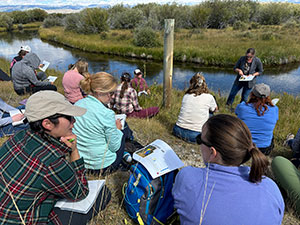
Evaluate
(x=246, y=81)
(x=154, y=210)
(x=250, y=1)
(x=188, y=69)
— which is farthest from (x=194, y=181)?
(x=250, y=1)

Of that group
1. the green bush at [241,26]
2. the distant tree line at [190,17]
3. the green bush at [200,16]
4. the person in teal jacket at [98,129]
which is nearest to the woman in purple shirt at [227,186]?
the person in teal jacket at [98,129]

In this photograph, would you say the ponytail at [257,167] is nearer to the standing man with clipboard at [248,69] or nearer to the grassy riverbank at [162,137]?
the grassy riverbank at [162,137]

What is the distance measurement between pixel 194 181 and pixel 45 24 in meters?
45.3

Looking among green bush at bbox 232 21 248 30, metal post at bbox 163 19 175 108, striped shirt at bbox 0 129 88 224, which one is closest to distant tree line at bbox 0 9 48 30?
green bush at bbox 232 21 248 30

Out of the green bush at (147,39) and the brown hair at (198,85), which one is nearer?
the brown hair at (198,85)

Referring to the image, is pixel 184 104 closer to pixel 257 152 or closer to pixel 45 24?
pixel 257 152

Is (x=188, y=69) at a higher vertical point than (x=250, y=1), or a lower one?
lower

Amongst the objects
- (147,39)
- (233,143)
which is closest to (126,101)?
(233,143)

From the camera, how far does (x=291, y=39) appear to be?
17.2 metres

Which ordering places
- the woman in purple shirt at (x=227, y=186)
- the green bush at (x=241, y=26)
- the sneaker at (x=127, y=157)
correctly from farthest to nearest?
1. the green bush at (x=241, y=26)
2. the sneaker at (x=127, y=157)
3. the woman in purple shirt at (x=227, y=186)

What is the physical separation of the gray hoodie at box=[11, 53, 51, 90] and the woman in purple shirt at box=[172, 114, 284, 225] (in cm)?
488

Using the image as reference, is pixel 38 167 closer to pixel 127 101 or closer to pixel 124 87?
pixel 124 87

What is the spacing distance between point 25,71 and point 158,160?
4.47 meters

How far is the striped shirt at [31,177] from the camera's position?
1.28 meters
